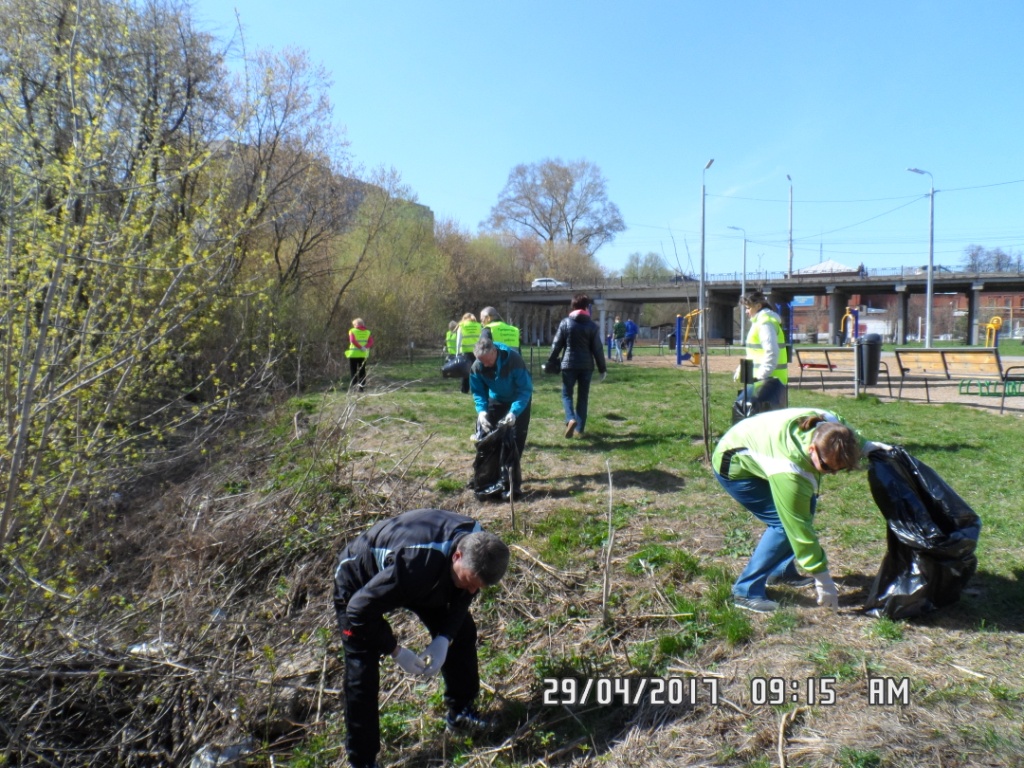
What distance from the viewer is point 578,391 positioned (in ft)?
26.7

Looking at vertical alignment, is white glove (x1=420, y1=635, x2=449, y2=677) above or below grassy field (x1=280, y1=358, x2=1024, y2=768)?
above

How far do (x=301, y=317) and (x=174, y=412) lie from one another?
394 inches

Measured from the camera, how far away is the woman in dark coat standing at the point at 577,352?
8.00 metres

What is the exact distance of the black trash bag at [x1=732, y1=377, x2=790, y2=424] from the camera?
6.50 meters

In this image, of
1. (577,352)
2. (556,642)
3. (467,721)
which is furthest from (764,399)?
(467,721)

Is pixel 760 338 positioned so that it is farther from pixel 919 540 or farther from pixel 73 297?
pixel 73 297

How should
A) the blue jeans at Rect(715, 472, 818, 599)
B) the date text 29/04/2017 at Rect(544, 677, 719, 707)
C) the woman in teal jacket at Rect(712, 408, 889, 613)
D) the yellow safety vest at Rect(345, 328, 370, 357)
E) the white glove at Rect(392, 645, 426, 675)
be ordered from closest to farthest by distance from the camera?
1. the white glove at Rect(392, 645, 426, 675)
2. the woman in teal jacket at Rect(712, 408, 889, 613)
3. the date text 29/04/2017 at Rect(544, 677, 719, 707)
4. the blue jeans at Rect(715, 472, 818, 599)
5. the yellow safety vest at Rect(345, 328, 370, 357)

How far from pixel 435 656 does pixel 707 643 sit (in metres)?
1.59

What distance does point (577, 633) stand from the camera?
4164 mm

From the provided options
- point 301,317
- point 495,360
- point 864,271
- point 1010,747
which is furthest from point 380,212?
point 864,271

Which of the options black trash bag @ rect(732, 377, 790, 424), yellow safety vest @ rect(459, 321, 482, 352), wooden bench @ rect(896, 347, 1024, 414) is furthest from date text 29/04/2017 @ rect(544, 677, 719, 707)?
wooden bench @ rect(896, 347, 1024, 414)

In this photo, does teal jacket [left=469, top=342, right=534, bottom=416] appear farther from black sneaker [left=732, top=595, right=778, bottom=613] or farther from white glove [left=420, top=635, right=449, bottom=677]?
white glove [left=420, top=635, right=449, bottom=677]

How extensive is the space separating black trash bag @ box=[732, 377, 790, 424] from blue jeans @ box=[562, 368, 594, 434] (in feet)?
6.32

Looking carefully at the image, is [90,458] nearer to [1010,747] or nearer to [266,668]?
[266,668]
